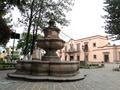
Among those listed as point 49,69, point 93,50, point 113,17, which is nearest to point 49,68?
point 49,69

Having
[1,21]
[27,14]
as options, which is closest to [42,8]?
[27,14]

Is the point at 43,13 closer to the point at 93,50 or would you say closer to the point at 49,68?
the point at 49,68

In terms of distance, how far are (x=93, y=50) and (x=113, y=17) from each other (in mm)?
32686

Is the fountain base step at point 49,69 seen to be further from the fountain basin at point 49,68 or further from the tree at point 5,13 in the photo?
the tree at point 5,13

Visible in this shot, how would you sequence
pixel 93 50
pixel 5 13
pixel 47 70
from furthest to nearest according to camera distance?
pixel 93 50 < pixel 5 13 < pixel 47 70

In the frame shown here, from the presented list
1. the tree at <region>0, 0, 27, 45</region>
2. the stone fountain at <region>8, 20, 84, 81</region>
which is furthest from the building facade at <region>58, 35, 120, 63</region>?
the stone fountain at <region>8, 20, 84, 81</region>

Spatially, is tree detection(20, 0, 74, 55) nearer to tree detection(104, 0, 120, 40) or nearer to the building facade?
tree detection(104, 0, 120, 40)

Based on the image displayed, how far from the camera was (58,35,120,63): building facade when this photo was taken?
5047 cm

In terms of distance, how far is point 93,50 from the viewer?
185 feet

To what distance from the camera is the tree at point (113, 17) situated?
77.7 ft

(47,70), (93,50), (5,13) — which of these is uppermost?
(5,13)

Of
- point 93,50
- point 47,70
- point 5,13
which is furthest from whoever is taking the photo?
point 93,50

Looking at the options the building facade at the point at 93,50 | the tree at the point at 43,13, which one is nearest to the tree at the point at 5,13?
the tree at the point at 43,13

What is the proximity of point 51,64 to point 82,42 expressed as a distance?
5255cm
